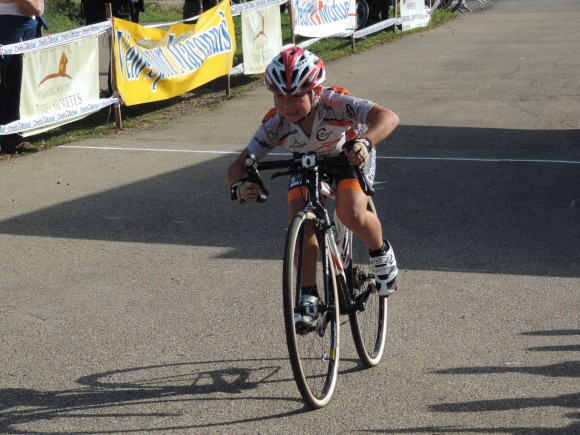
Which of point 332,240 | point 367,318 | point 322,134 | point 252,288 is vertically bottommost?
point 252,288

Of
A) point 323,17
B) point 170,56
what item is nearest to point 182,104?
point 170,56

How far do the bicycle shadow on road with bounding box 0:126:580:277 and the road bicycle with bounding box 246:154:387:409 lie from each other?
2.27m

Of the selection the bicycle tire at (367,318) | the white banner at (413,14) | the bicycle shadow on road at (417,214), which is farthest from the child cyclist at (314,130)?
the white banner at (413,14)

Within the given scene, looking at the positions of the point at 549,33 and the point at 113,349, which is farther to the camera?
the point at 549,33

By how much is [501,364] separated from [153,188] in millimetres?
5406

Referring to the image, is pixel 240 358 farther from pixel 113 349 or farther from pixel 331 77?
pixel 331 77

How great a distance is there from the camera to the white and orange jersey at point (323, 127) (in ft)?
16.4

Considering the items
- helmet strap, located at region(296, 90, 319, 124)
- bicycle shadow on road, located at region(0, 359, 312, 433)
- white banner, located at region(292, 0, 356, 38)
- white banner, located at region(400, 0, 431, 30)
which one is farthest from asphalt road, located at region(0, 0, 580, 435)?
white banner, located at region(400, 0, 431, 30)

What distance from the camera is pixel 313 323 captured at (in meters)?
4.70

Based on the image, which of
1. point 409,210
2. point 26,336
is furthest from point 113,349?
point 409,210

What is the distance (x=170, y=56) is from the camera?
14188 millimetres

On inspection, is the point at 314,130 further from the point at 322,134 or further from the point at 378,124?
the point at 378,124

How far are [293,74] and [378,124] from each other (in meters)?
0.51

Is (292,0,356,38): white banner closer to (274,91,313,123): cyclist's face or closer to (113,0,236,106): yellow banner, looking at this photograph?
(113,0,236,106): yellow banner
